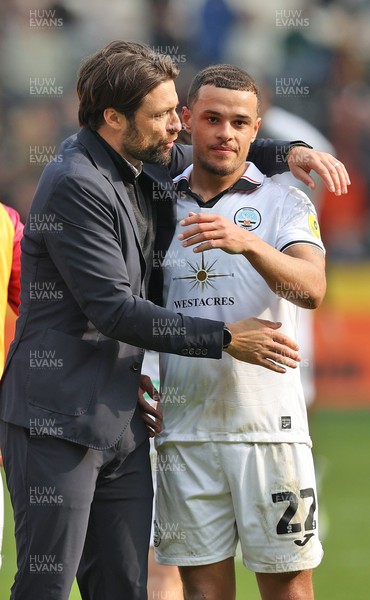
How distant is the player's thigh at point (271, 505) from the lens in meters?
2.94

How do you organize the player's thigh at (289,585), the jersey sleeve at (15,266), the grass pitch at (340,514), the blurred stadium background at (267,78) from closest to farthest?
the player's thigh at (289,585) < the jersey sleeve at (15,266) < the grass pitch at (340,514) < the blurred stadium background at (267,78)

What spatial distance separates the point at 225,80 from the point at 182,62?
7.53 metres

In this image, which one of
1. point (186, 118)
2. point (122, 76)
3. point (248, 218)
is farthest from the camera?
point (186, 118)

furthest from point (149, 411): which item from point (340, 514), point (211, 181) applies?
point (340, 514)

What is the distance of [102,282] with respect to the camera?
2711 millimetres

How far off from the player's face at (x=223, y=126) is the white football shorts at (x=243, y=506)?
836mm

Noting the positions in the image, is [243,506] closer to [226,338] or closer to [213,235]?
[226,338]

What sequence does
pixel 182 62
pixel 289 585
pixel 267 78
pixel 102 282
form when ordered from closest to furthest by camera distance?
1. pixel 102 282
2. pixel 289 585
3. pixel 182 62
4. pixel 267 78

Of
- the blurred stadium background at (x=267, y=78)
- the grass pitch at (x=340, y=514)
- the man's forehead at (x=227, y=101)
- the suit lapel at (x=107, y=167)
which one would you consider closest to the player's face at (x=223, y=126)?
the man's forehead at (x=227, y=101)

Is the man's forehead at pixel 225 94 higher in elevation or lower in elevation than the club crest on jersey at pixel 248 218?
higher

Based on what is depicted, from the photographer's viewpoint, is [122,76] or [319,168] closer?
[122,76]

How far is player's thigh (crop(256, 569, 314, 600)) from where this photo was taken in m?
2.93

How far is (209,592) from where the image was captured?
298 cm

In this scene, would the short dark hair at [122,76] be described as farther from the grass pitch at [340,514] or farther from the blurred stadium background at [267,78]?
the blurred stadium background at [267,78]
